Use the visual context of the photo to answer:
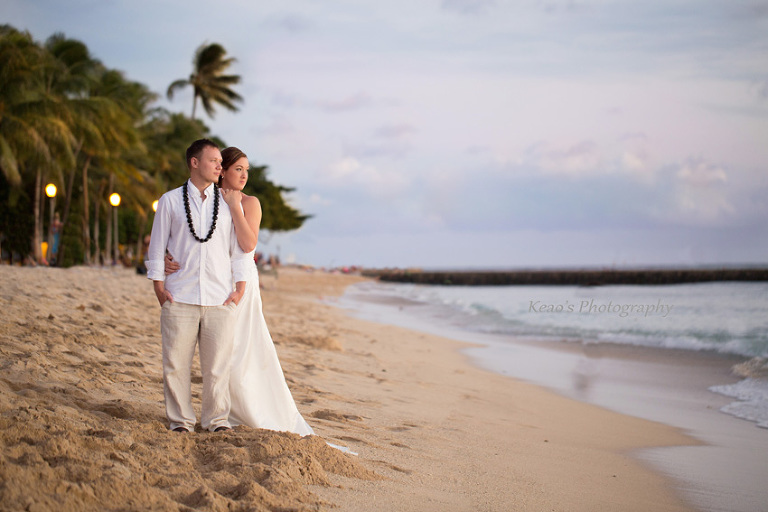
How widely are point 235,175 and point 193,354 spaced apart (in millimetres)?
996

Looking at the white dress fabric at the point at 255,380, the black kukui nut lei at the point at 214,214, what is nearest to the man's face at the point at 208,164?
the black kukui nut lei at the point at 214,214

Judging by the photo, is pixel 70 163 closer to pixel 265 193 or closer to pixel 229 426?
pixel 229 426

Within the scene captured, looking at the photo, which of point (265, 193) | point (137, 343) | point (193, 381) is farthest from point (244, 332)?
point (265, 193)

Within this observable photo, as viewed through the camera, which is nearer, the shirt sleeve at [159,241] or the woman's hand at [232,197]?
the shirt sleeve at [159,241]

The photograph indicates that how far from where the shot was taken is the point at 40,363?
424 centimetres

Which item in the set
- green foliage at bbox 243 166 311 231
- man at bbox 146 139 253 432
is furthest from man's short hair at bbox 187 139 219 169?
green foliage at bbox 243 166 311 231

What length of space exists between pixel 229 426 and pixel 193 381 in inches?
66.0

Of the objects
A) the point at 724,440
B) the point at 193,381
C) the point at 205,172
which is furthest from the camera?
the point at 724,440

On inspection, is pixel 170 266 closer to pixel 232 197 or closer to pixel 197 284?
pixel 197 284

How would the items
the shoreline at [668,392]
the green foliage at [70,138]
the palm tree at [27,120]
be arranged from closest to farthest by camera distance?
the shoreline at [668,392] → the palm tree at [27,120] → the green foliage at [70,138]

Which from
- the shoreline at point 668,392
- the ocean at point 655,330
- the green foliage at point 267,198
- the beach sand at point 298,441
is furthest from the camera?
the green foliage at point 267,198

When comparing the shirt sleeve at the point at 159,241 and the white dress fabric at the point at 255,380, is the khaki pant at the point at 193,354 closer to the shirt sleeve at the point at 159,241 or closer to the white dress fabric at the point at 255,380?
the white dress fabric at the point at 255,380

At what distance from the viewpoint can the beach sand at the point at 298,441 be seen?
2.57 m

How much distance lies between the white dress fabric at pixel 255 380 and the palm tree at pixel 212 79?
113ft
